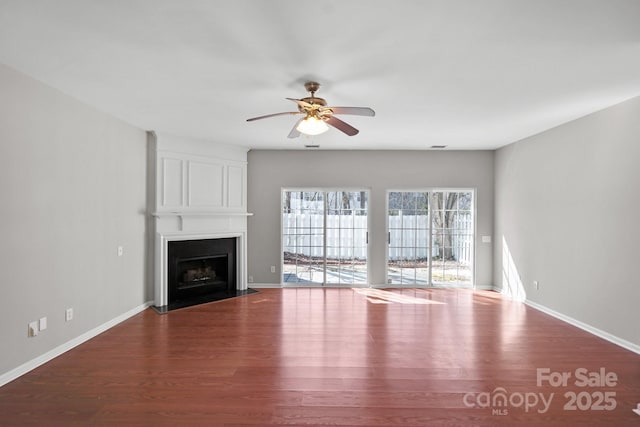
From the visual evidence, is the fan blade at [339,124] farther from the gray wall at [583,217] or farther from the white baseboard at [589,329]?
the white baseboard at [589,329]

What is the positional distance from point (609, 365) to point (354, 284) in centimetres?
365

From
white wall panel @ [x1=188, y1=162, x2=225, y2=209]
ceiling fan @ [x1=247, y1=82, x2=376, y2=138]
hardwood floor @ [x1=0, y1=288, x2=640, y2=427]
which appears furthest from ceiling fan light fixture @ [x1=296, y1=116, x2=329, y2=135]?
white wall panel @ [x1=188, y1=162, x2=225, y2=209]

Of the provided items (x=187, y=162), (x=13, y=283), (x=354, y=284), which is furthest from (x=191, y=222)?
(x=354, y=284)

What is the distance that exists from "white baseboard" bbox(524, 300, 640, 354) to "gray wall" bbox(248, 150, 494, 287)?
1303 mm

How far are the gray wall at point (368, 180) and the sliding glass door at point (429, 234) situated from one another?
171 mm

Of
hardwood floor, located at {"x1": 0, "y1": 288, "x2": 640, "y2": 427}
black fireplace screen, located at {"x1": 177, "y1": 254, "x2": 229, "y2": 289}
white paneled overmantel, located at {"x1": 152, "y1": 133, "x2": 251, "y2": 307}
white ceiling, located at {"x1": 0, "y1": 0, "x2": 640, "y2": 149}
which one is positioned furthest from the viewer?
black fireplace screen, located at {"x1": 177, "y1": 254, "x2": 229, "y2": 289}

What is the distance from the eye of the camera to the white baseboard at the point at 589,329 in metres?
3.23

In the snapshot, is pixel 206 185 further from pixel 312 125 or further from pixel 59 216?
pixel 312 125

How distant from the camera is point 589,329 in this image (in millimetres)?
3727

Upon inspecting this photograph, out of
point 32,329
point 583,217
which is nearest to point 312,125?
point 32,329

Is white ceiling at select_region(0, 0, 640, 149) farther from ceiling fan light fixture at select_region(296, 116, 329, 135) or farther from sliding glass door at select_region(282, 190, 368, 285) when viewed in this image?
sliding glass door at select_region(282, 190, 368, 285)

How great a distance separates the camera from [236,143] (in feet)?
17.3

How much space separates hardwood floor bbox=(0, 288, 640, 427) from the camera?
219 cm

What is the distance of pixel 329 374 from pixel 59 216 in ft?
9.90
